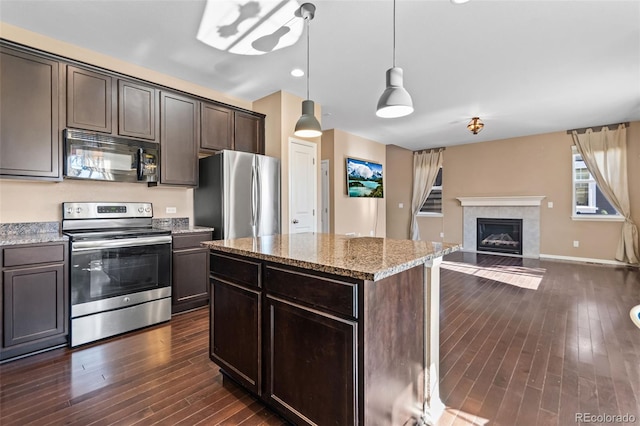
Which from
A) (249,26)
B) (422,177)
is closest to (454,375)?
(249,26)

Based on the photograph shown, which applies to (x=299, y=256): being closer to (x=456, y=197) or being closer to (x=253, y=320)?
(x=253, y=320)

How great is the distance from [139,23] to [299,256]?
2615mm

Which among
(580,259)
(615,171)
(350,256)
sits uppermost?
(615,171)

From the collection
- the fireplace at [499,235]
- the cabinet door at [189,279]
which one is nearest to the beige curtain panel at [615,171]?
the fireplace at [499,235]

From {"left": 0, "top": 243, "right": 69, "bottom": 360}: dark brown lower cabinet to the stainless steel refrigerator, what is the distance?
1.45 m

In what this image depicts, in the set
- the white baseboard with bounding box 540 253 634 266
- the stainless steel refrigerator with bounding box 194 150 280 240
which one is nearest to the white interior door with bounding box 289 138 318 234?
the stainless steel refrigerator with bounding box 194 150 280 240

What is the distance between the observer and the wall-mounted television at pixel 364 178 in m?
6.38

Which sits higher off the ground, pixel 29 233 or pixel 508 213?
pixel 508 213

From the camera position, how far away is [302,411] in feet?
4.83

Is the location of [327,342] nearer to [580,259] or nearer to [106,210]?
[106,210]

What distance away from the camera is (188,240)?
3299mm

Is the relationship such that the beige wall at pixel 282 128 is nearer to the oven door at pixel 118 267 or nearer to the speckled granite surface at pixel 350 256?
the oven door at pixel 118 267

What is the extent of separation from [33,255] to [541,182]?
824 centimetres

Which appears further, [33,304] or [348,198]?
[348,198]
